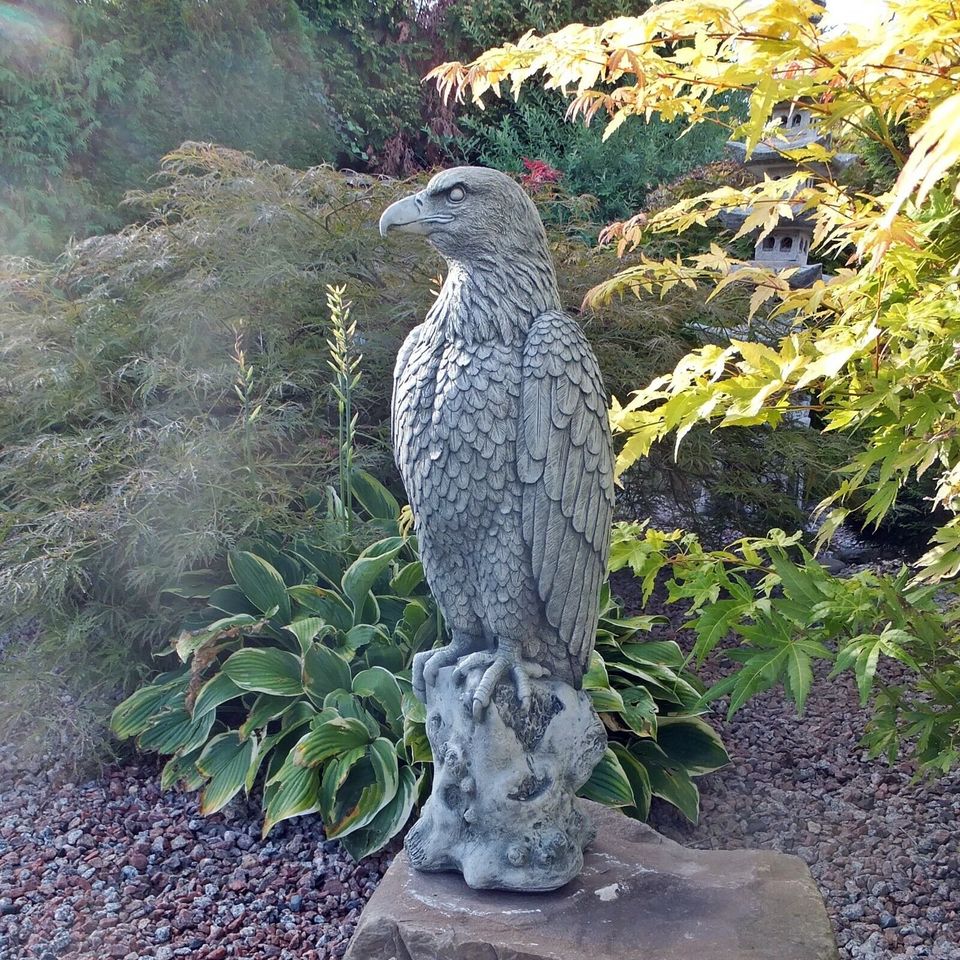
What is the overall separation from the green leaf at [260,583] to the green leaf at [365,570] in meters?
0.26

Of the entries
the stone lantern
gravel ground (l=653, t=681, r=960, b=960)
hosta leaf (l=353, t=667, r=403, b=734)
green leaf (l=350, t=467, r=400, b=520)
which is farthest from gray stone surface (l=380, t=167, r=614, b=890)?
the stone lantern

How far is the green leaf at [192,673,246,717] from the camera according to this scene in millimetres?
3371

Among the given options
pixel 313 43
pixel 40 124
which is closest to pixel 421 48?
pixel 313 43

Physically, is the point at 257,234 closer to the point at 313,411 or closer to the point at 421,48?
the point at 313,411

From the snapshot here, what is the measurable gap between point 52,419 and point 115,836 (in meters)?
1.93

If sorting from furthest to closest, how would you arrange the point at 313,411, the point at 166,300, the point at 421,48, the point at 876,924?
1. the point at 421,48
2. the point at 313,411
3. the point at 166,300
4. the point at 876,924

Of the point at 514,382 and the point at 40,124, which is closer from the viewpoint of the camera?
the point at 514,382

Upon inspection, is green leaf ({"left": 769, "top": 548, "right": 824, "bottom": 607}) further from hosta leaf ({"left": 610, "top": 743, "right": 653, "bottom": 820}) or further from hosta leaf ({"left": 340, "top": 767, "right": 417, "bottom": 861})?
hosta leaf ({"left": 340, "top": 767, "right": 417, "bottom": 861})

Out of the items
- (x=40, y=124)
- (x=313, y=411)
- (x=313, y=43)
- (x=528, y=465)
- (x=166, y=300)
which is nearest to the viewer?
(x=528, y=465)

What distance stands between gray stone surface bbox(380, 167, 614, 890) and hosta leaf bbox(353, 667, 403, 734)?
39.2 inches

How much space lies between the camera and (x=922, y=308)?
2027 millimetres

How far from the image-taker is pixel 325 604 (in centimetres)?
361

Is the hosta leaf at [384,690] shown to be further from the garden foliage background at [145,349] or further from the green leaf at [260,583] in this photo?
the garden foliage background at [145,349]

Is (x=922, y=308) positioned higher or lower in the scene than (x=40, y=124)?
lower
